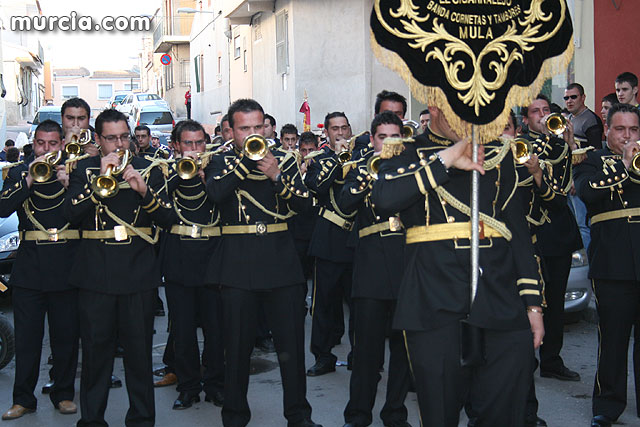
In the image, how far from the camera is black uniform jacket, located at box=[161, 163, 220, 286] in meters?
6.86

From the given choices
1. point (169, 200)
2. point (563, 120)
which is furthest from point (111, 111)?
point (563, 120)

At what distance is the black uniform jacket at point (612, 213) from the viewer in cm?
593

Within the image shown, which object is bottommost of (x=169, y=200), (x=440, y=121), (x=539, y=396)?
(x=539, y=396)

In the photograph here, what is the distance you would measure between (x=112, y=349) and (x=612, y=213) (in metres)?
3.57

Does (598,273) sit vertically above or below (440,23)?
below

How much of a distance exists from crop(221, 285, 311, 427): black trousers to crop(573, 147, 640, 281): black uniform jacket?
6.94ft

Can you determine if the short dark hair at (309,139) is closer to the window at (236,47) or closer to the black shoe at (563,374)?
the black shoe at (563,374)

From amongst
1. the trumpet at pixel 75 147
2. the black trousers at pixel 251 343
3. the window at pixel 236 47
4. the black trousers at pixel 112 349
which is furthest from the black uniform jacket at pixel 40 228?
the window at pixel 236 47

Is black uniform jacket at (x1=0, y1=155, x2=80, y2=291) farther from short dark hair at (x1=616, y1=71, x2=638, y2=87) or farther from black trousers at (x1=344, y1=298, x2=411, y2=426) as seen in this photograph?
short dark hair at (x1=616, y1=71, x2=638, y2=87)

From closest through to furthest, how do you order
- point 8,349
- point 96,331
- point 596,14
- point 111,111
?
point 96,331 < point 111,111 < point 8,349 < point 596,14

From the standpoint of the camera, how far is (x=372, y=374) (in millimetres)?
6004

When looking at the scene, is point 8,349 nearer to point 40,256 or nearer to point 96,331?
point 40,256

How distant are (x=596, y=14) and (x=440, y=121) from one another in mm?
10216

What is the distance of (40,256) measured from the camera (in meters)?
6.54
